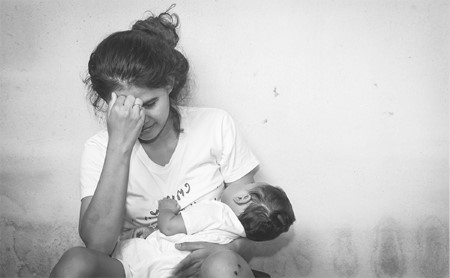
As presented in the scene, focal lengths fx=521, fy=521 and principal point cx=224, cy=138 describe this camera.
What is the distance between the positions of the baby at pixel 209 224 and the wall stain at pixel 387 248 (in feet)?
2.15

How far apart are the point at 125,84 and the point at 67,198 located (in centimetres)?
84

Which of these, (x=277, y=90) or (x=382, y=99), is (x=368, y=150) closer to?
(x=382, y=99)

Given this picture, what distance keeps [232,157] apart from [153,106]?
348mm

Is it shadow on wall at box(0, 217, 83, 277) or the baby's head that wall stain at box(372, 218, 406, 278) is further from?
shadow on wall at box(0, 217, 83, 277)

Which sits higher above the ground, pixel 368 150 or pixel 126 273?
pixel 368 150

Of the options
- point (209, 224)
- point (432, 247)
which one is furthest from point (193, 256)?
point (432, 247)

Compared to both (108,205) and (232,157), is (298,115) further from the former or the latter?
(108,205)

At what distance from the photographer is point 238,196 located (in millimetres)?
1678

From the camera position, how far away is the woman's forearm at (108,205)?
1497 mm

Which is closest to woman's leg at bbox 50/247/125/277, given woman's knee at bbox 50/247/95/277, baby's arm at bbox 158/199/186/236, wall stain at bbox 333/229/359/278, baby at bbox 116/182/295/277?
woman's knee at bbox 50/247/95/277

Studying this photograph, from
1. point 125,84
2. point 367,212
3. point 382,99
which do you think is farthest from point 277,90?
point 125,84

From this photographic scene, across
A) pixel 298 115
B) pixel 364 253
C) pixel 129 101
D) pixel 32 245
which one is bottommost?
pixel 32 245

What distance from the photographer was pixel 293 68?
6.89 ft

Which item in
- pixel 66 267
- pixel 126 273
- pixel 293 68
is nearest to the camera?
pixel 66 267
